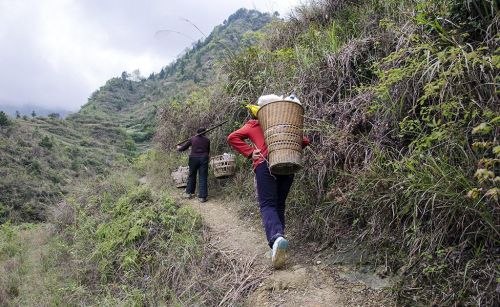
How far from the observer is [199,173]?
7.74 meters

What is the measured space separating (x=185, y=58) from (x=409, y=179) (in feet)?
188

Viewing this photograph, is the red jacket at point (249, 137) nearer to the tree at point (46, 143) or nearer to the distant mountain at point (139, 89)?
the tree at point (46, 143)

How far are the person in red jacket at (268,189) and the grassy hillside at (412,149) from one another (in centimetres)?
50

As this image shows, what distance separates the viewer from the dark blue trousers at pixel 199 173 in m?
7.59

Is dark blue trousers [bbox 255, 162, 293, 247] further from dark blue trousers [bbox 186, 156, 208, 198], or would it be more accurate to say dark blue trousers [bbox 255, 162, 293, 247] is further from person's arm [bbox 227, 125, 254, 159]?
dark blue trousers [bbox 186, 156, 208, 198]

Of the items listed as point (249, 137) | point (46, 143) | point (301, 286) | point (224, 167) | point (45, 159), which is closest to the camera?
point (301, 286)

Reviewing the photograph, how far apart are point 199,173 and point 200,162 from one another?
0.68ft

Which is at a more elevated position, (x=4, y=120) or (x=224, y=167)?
(x=4, y=120)

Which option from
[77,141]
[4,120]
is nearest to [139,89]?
[77,141]

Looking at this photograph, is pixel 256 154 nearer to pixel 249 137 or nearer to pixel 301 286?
pixel 249 137

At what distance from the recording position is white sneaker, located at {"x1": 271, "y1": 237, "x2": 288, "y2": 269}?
3871 mm

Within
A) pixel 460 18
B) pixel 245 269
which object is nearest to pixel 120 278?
pixel 245 269

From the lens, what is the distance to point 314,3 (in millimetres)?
9148

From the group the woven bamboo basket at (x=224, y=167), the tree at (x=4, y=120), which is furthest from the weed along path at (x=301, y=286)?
the tree at (x=4, y=120)
